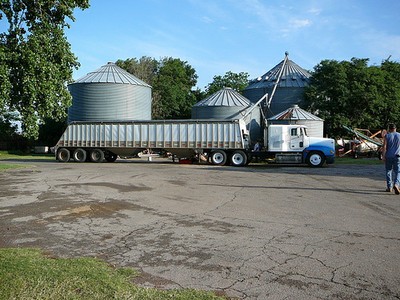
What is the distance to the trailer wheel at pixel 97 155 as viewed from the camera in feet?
103

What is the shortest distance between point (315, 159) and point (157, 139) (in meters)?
11.6

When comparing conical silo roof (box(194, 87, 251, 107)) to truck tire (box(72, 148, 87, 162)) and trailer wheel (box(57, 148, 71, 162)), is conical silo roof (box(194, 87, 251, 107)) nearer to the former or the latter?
truck tire (box(72, 148, 87, 162))

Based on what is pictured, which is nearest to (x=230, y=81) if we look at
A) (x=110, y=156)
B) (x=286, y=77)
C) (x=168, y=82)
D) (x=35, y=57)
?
(x=168, y=82)

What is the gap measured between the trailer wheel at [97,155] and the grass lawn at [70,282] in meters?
26.7

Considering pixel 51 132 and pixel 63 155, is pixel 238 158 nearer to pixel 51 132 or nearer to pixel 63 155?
pixel 63 155

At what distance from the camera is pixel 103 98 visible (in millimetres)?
39406

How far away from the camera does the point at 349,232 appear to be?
7258mm

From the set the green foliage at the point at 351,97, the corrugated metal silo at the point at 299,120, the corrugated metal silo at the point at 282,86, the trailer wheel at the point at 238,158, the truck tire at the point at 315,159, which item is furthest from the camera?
the corrugated metal silo at the point at 282,86

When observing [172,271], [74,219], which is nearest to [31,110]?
[74,219]

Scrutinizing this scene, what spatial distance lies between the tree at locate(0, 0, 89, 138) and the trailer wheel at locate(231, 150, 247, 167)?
44.9 feet

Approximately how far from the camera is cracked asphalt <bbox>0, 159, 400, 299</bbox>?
4812 millimetres

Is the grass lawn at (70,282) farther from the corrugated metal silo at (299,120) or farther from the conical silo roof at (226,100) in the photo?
the conical silo roof at (226,100)

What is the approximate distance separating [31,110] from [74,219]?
10736mm

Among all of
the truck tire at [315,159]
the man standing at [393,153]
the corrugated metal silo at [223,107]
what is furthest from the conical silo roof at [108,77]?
the man standing at [393,153]
